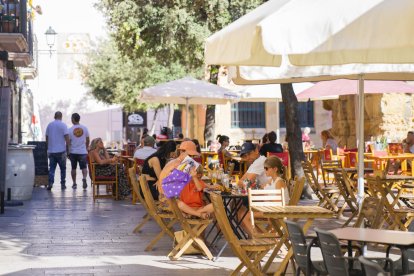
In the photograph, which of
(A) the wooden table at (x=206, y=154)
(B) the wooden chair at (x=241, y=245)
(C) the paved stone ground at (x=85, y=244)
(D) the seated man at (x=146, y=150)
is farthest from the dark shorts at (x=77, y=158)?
(B) the wooden chair at (x=241, y=245)

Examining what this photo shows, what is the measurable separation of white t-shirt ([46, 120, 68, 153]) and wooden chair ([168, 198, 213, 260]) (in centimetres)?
1123

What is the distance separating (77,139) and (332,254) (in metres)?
15.1

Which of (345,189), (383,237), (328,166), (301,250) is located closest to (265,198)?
(301,250)

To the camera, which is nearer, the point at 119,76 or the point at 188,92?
the point at 188,92

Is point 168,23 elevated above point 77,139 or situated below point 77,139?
above

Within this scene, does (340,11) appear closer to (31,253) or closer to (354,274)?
(354,274)

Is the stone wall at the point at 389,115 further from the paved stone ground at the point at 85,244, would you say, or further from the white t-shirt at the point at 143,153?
the paved stone ground at the point at 85,244

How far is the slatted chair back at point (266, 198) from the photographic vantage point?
9141 mm

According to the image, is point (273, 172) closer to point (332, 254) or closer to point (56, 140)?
point (332, 254)

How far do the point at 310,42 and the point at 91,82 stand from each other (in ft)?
147

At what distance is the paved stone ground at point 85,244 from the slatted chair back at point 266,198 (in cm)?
69

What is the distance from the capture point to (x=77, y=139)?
67.9 feet

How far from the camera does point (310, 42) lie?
20.7ft

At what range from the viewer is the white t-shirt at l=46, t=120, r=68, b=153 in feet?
68.5
